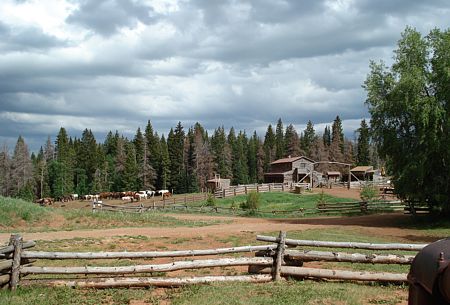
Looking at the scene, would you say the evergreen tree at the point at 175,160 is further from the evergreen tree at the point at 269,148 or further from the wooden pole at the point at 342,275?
the wooden pole at the point at 342,275

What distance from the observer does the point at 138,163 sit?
4146 inches

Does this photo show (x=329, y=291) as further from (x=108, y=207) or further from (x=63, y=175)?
(x=63, y=175)

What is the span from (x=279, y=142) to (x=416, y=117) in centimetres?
10237

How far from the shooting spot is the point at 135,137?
112 m

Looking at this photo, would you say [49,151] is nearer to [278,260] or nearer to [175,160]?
[175,160]

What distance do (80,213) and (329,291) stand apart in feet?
88.2

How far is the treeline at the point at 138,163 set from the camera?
103m

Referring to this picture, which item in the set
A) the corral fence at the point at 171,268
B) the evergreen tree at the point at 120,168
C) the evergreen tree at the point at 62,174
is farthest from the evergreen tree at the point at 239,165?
the corral fence at the point at 171,268

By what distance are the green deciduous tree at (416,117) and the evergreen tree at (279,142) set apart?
91.6m

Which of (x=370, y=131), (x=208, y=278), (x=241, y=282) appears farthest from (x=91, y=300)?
(x=370, y=131)

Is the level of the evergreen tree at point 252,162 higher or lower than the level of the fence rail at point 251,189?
higher

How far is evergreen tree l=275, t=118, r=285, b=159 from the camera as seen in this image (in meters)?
128

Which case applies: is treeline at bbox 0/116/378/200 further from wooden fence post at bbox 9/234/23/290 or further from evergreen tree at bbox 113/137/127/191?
wooden fence post at bbox 9/234/23/290

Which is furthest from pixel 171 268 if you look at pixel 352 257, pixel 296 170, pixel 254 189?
pixel 296 170
